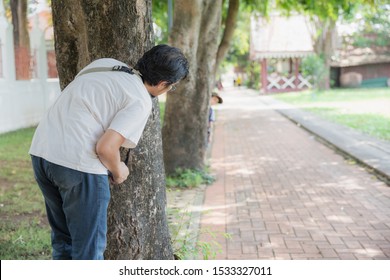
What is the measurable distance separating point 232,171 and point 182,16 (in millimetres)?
2985

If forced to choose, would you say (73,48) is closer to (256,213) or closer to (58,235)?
(58,235)

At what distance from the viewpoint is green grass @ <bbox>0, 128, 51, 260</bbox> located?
463 cm

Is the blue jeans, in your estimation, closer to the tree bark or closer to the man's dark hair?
the man's dark hair

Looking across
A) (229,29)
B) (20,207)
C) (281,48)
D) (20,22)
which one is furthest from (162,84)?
(281,48)

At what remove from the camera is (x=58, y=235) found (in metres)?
3.01

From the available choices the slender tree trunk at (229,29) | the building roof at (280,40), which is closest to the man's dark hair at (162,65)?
the slender tree trunk at (229,29)

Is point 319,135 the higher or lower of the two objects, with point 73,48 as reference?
lower

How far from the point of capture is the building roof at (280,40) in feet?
118

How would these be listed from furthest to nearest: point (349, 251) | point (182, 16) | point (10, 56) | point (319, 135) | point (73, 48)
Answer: point (319, 135) < point (182, 16) < point (10, 56) < point (349, 251) < point (73, 48)

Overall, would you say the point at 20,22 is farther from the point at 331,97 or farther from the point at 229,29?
the point at 331,97

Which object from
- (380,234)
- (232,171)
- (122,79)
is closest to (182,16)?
(232,171)

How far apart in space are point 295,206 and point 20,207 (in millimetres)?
3337

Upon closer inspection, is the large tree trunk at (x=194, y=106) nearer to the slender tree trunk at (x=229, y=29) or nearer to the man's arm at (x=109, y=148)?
the slender tree trunk at (x=229, y=29)
